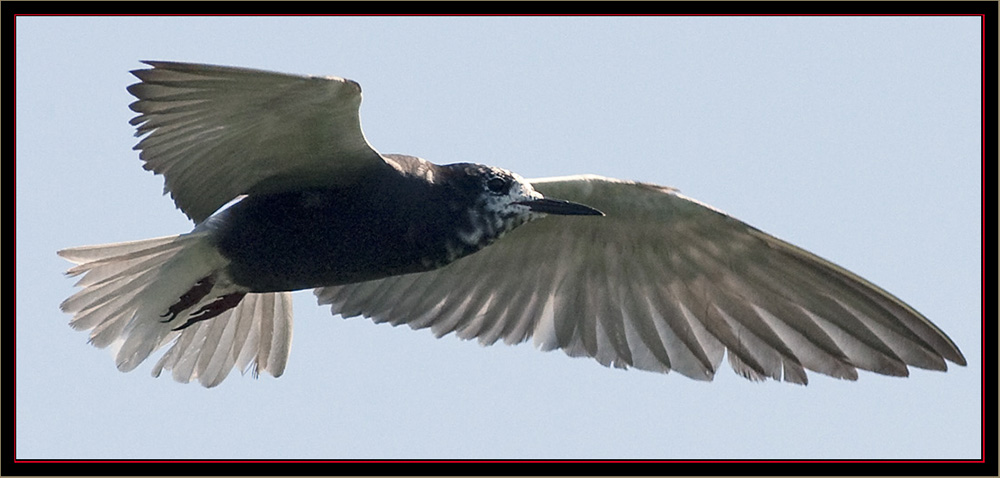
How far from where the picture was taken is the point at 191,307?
707 centimetres

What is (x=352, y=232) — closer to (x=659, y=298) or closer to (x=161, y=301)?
(x=161, y=301)

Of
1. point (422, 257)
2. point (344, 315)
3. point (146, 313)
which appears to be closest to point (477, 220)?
point (422, 257)

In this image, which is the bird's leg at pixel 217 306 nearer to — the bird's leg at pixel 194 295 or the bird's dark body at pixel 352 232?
the bird's leg at pixel 194 295

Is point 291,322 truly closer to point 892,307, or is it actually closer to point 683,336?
point 683,336

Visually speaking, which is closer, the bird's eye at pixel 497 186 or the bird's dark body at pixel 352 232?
the bird's dark body at pixel 352 232

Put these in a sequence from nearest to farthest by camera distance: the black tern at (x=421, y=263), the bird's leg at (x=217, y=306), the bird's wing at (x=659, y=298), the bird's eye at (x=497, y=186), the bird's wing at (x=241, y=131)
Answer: the bird's wing at (x=241, y=131)
the black tern at (x=421, y=263)
the bird's eye at (x=497, y=186)
the bird's leg at (x=217, y=306)
the bird's wing at (x=659, y=298)

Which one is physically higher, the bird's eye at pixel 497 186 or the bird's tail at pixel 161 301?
the bird's eye at pixel 497 186

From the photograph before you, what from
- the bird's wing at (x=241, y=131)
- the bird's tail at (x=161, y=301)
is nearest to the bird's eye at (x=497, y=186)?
the bird's wing at (x=241, y=131)

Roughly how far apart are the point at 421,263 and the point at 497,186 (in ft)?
1.59

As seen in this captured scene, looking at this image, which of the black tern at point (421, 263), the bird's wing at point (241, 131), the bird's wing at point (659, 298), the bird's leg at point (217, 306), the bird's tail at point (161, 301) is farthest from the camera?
the bird's wing at point (659, 298)

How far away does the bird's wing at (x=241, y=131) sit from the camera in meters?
6.11

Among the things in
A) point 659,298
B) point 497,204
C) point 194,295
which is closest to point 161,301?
point 194,295

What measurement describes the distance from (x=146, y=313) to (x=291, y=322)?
853 millimetres

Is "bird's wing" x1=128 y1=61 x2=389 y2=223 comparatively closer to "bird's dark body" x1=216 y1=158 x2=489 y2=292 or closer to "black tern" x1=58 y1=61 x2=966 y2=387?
"black tern" x1=58 y1=61 x2=966 y2=387
